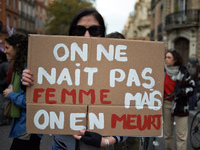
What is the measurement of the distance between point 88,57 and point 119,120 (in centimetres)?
51

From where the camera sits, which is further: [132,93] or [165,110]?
[165,110]

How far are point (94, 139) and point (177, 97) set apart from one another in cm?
260

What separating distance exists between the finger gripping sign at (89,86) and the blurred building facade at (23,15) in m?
34.8

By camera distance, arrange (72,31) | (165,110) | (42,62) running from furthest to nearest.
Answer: (165,110) < (72,31) < (42,62)

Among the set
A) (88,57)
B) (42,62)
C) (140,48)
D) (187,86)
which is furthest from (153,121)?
(187,86)

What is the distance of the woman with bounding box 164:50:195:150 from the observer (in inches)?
149

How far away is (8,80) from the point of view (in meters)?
5.27

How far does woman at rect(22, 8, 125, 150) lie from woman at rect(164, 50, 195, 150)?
7.74 feet

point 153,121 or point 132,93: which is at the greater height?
point 132,93

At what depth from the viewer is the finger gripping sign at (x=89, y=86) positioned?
5.37 ft

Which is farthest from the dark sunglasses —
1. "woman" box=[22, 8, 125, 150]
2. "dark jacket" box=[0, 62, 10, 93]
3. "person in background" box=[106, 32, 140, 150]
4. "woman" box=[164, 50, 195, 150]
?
"dark jacket" box=[0, 62, 10, 93]

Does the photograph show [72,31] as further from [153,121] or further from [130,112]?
[153,121]

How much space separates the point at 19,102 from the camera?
7.66 feet

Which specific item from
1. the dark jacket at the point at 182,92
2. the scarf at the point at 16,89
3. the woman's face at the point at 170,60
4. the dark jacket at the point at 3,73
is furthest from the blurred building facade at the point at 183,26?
the scarf at the point at 16,89
